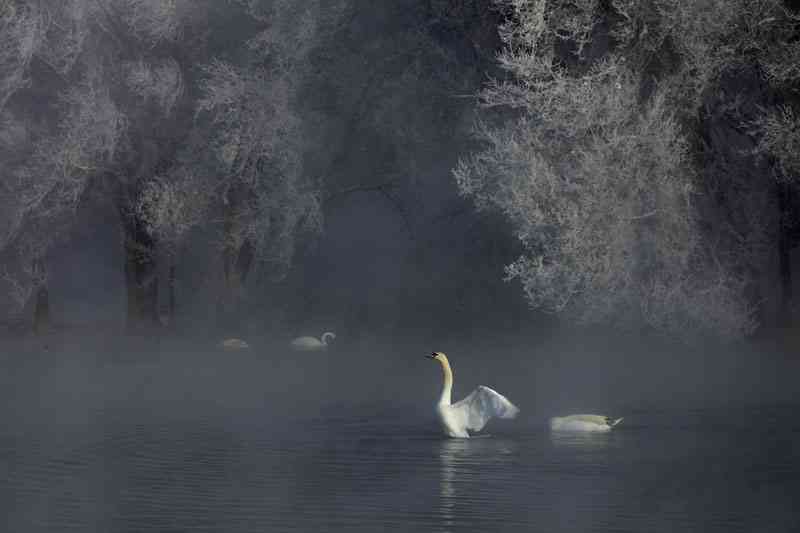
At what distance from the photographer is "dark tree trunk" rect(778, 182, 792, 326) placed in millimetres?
29031

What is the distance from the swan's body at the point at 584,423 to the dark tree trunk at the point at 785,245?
38.3ft

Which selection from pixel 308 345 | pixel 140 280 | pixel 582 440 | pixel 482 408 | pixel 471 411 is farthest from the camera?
pixel 140 280

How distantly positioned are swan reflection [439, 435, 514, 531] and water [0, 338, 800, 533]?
3 centimetres

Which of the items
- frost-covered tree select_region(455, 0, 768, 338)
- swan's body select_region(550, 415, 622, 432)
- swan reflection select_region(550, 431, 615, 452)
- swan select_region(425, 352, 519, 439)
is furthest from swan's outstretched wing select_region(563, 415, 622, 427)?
frost-covered tree select_region(455, 0, 768, 338)

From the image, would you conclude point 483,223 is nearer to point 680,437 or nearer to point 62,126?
point 62,126

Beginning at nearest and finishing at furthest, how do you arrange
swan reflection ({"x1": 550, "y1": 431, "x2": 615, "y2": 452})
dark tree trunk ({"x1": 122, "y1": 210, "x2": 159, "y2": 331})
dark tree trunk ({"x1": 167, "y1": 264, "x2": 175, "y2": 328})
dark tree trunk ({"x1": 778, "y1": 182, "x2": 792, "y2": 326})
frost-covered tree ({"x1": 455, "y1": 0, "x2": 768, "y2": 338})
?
swan reflection ({"x1": 550, "y1": 431, "x2": 615, "y2": 452}) < frost-covered tree ({"x1": 455, "y1": 0, "x2": 768, "y2": 338}) < dark tree trunk ({"x1": 778, "y1": 182, "x2": 792, "y2": 326}) < dark tree trunk ({"x1": 167, "y1": 264, "x2": 175, "y2": 328}) < dark tree trunk ({"x1": 122, "y1": 210, "x2": 159, "y2": 331})

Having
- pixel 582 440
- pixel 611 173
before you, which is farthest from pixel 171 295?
pixel 582 440

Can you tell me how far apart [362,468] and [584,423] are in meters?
3.80

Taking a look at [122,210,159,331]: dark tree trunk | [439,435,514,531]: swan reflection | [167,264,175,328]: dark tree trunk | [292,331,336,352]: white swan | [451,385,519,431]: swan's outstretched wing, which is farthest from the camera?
[122,210,159,331]: dark tree trunk

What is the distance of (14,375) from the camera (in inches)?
1015

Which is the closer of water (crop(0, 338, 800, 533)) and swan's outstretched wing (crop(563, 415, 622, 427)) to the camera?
water (crop(0, 338, 800, 533))

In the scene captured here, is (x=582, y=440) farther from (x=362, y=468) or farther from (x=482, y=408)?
(x=362, y=468)

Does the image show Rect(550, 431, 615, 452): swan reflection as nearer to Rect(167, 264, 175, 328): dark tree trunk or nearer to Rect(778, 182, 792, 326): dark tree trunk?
Rect(778, 182, 792, 326): dark tree trunk

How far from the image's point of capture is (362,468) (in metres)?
14.7
